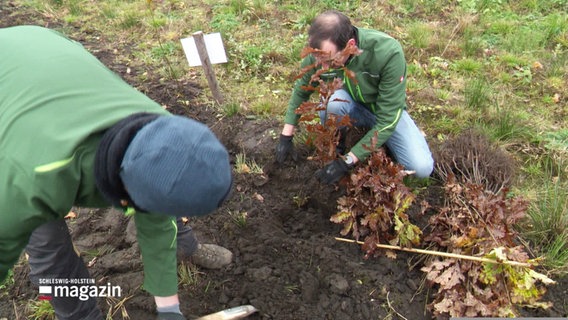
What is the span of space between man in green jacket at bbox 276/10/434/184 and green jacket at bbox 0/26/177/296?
1.19m

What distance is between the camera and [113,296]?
241 centimetres

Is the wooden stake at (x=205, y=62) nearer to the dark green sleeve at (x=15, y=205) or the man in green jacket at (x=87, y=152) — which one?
the man in green jacket at (x=87, y=152)

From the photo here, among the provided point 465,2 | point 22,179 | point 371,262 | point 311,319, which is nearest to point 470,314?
point 371,262

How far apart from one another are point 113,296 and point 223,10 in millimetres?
4220

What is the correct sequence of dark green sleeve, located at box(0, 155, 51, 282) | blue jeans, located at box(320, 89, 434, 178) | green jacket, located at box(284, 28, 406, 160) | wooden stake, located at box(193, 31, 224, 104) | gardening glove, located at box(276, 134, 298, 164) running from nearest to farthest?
dark green sleeve, located at box(0, 155, 51, 282), green jacket, located at box(284, 28, 406, 160), blue jeans, located at box(320, 89, 434, 178), gardening glove, located at box(276, 134, 298, 164), wooden stake, located at box(193, 31, 224, 104)

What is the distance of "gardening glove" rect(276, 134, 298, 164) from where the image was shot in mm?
3100

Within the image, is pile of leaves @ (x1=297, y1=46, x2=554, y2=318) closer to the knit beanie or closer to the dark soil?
the dark soil

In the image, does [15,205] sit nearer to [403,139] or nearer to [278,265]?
[278,265]

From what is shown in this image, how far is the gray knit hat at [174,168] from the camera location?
1206 millimetres

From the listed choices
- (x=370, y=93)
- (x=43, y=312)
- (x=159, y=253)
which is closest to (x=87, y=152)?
(x=159, y=253)

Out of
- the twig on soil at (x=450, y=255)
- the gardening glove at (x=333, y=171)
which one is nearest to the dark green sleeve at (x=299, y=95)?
the gardening glove at (x=333, y=171)

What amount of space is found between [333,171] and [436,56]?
2.62 m

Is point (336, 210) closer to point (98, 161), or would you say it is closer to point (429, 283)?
point (429, 283)

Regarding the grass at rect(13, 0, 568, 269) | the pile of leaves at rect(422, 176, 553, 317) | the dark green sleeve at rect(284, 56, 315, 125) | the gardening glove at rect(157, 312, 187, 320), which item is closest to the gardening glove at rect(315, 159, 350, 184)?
the dark green sleeve at rect(284, 56, 315, 125)
